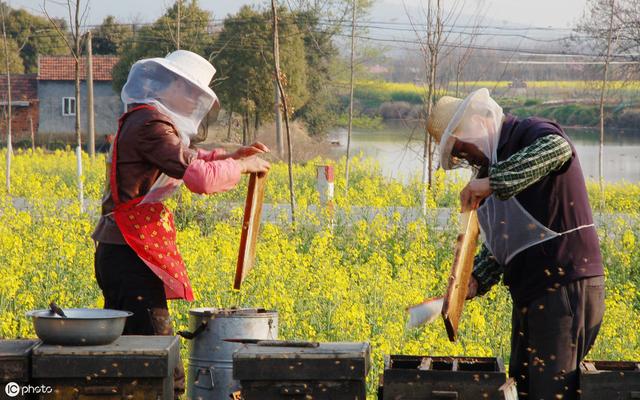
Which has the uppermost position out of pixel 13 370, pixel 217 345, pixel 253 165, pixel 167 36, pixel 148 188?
pixel 167 36

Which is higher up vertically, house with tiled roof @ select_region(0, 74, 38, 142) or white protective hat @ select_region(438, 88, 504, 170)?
white protective hat @ select_region(438, 88, 504, 170)

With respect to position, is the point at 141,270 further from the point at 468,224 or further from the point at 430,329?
the point at 430,329

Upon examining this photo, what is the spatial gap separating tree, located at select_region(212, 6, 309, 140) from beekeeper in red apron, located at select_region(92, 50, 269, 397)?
2669cm

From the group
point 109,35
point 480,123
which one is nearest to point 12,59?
point 109,35

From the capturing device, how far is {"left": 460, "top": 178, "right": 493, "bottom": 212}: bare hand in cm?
413

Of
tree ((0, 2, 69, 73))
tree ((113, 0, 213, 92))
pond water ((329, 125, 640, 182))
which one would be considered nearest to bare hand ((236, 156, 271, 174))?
pond water ((329, 125, 640, 182))

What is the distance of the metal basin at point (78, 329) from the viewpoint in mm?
4102

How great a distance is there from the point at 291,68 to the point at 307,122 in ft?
19.8

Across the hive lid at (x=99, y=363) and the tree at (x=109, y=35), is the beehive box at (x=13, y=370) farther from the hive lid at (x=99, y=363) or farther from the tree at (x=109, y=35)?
the tree at (x=109, y=35)

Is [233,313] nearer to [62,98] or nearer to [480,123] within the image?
[480,123]

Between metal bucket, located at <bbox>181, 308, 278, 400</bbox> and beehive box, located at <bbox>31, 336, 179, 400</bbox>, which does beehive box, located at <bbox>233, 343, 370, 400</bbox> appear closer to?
beehive box, located at <bbox>31, 336, 179, 400</bbox>

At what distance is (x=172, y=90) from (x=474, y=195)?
5.18 feet

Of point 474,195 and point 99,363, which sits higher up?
point 474,195

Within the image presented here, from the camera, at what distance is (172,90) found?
4812 mm
